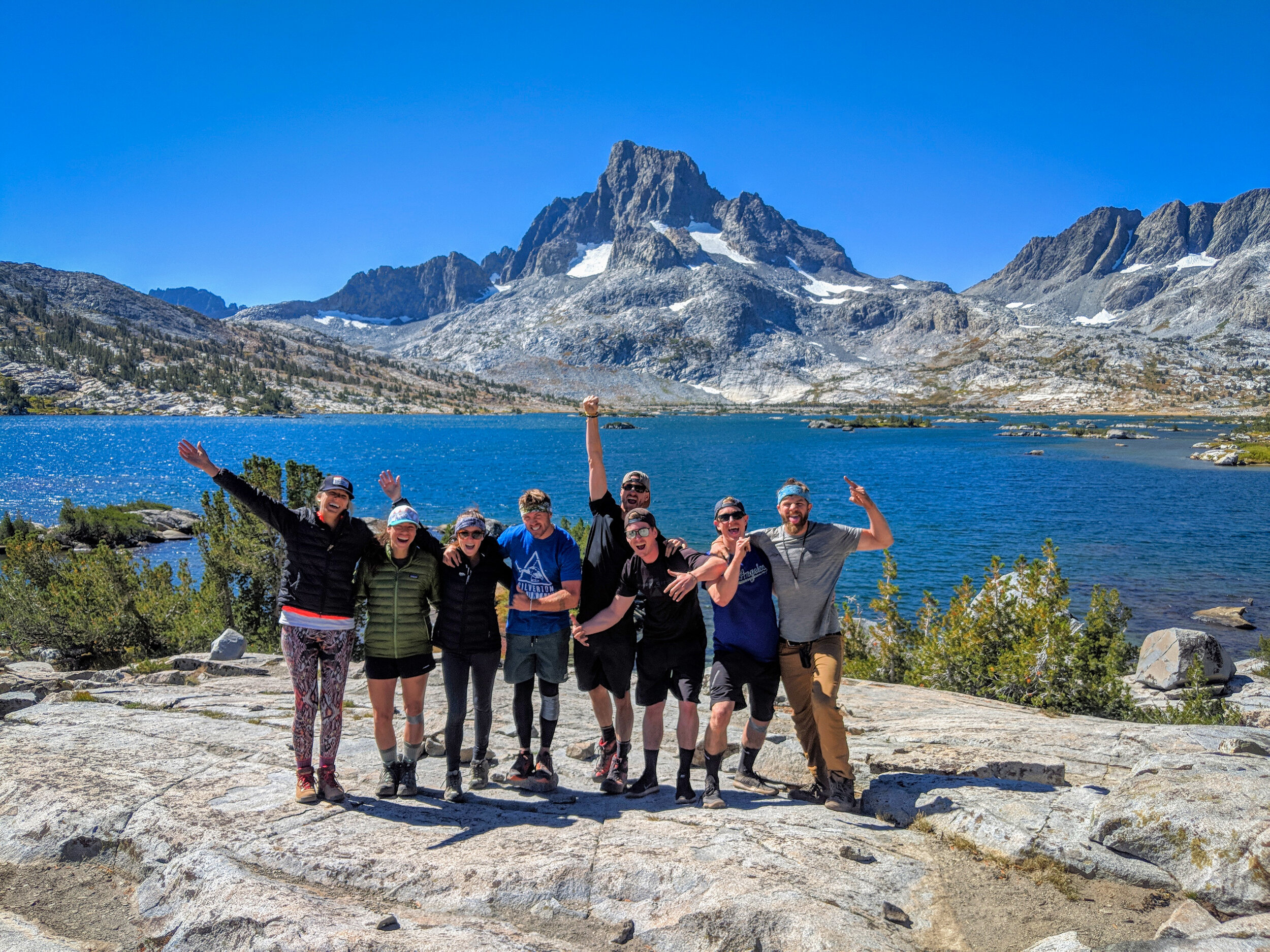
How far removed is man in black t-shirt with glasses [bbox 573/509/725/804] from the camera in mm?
7430

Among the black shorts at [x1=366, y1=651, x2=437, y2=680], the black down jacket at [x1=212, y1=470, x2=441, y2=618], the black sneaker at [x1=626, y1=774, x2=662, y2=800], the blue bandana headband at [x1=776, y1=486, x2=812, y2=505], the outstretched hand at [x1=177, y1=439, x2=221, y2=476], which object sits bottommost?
the black sneaker at [x1=626, y1=774, x2=662, y2=800]

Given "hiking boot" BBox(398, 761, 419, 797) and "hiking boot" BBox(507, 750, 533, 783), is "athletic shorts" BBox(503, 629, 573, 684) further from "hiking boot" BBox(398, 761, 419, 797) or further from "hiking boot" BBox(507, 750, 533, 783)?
"hiking boot" BBox(398, 761, 419, 797)

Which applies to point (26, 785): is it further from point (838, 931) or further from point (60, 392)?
point (60, 392)

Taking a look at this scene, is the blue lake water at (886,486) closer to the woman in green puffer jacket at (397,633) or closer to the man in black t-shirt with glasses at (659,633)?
the man in black t-shirt with glasses at (659,633)

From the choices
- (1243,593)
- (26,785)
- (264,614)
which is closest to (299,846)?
(26,785)

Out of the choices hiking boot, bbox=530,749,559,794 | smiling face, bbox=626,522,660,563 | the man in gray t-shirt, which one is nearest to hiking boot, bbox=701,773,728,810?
the man in gray t-shirt

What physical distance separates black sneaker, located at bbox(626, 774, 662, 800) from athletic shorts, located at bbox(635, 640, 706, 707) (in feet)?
2.59

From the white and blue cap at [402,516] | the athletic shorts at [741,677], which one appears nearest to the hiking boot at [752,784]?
the athletic shorts at [741,677]

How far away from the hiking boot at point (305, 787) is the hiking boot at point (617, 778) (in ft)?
9.94

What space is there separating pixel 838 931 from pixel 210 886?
5.05 meters

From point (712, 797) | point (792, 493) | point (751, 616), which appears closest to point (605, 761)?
point (712, 797)

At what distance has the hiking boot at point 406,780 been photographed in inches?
294

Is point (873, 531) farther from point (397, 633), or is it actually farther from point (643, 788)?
point (397, 633)

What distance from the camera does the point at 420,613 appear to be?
750 cm
